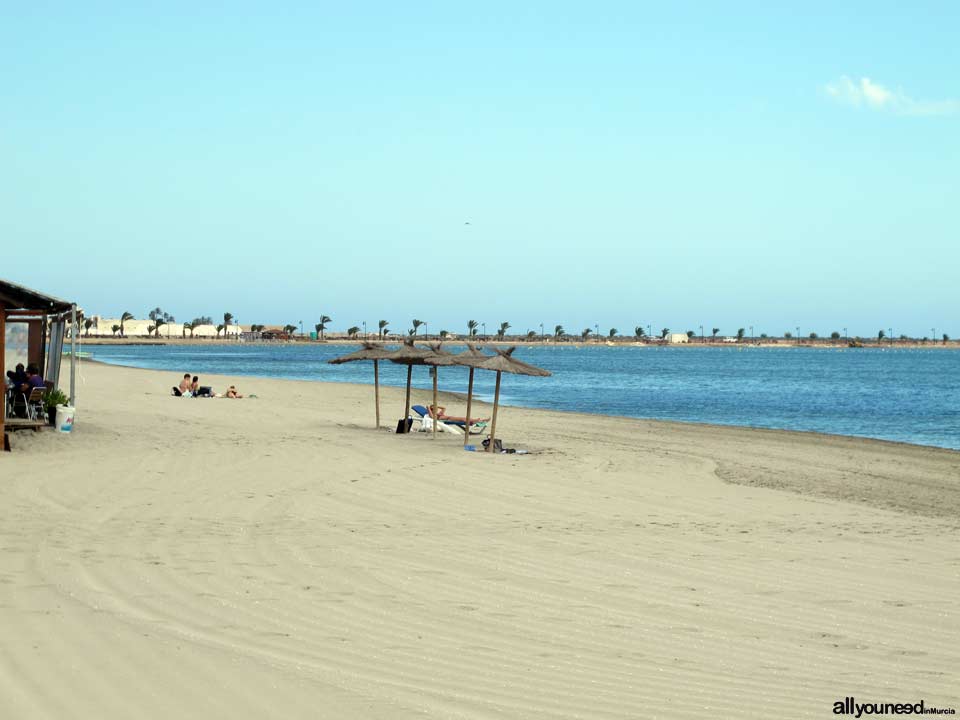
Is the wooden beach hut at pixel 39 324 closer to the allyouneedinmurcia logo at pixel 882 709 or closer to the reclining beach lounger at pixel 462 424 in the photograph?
the reclining beach lounger at pixel 462 424

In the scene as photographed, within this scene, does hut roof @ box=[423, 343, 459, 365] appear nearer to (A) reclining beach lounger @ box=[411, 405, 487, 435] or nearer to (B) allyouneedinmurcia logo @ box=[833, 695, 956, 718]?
(A) reclining beach lounger @ box=[411, 405, 487, 435]

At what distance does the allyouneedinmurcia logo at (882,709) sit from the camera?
442cm

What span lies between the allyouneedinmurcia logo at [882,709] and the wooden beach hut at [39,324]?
1209 centimetres

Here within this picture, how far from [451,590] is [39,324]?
48.5ft

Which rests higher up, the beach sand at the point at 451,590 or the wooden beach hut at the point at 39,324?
the wooden beach hut at the point at 39,324

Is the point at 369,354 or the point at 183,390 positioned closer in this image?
the point at 369,354

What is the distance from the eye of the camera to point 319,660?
15.9 ft

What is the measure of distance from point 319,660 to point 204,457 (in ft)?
30.0

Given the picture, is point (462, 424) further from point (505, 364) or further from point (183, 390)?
point (183, 390)

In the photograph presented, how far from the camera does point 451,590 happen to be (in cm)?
651

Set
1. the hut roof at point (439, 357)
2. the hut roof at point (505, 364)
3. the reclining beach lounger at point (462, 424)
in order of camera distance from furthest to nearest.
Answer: the reclining beach lounger at point (462, 424) < the hut roof at point (439, 357) < the hut roof at point (505, 364)

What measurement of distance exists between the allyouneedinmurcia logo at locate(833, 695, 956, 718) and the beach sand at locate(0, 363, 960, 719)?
0.09m

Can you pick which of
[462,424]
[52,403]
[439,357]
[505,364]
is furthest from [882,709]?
[462,424]

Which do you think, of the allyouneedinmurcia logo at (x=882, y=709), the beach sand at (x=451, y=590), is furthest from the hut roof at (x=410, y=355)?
the allyouneedinmurcia logo at (x=882, y=709)
